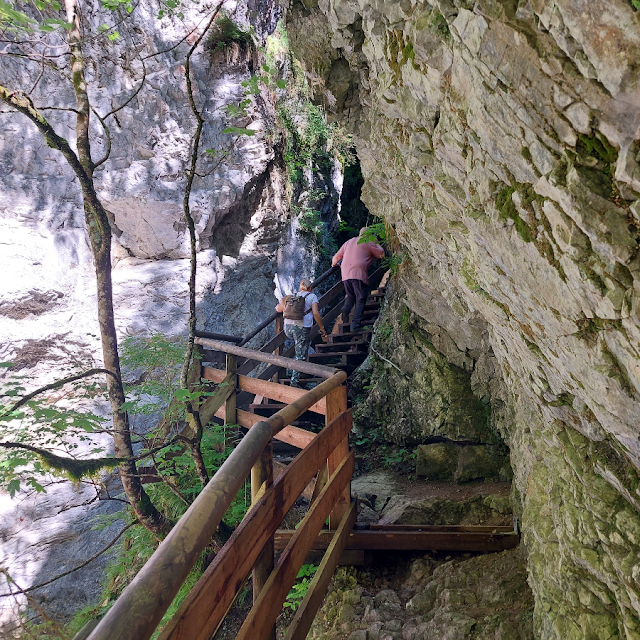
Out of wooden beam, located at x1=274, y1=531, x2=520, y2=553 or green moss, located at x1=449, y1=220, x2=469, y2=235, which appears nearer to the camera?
green moss, located at x1=449, y1=220, x2=469, y2=235

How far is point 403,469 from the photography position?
5516mm

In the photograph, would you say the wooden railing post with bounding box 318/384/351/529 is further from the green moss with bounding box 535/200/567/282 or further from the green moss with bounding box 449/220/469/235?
the green moss with bounding box 535/200/567/282

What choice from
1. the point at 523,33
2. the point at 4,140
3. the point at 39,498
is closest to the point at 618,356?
the point at 523,33

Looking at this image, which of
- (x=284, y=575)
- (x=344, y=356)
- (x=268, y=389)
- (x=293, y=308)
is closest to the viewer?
(x=284, y=575)

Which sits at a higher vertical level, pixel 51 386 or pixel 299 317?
pixel 51 386

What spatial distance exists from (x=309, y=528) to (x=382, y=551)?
157cm

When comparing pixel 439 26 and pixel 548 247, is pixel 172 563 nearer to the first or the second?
pixel 548 247

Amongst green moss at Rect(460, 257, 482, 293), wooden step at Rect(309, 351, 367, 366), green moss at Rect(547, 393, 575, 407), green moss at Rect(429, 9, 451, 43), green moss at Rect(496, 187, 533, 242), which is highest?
green moss at Rect(429, 9, 451, 43)

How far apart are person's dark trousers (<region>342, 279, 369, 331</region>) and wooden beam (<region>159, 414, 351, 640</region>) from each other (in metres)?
5.42

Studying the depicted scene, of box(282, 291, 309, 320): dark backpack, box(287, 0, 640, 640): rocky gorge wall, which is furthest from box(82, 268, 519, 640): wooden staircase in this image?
box(282, 291, 309, 320): dark backpack

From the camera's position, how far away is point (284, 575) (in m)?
2.05

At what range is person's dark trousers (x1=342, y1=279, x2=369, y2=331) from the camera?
7.78 metres

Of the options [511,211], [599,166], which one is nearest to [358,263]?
[511,211]

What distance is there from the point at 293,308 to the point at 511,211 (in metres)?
5.54
